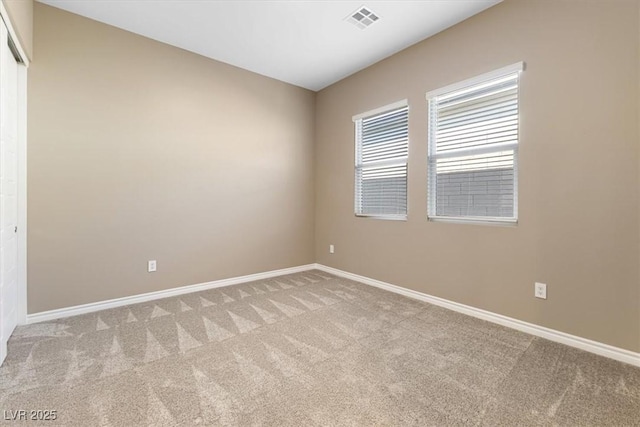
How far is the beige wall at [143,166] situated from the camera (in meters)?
2.58

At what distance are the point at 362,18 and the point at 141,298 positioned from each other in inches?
144

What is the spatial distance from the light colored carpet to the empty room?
2cm

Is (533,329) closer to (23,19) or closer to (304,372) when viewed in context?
(304,372)

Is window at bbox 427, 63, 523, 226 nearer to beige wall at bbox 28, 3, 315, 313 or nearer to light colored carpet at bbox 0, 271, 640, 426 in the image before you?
light colored carpet at bbox 0, 271, 640, 426

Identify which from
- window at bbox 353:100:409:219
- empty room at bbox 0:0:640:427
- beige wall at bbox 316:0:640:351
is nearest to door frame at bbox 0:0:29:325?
empty room at bbox 0:0:640:427

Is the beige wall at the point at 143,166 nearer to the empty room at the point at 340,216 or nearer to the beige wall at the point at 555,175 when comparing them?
the empty room at the point at 340,216

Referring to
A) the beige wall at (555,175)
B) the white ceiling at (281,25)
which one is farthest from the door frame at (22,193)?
the beige wall at (555,175)

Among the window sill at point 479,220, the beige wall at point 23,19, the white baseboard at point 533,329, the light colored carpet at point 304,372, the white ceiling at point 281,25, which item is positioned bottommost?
the light colored carpet at point 304,372

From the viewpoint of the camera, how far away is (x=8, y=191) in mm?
2141

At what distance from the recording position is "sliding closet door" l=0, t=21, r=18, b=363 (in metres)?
1.91

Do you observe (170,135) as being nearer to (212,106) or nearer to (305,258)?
(212,106)

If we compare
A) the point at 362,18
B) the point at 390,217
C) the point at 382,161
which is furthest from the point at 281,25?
the point at 390,217

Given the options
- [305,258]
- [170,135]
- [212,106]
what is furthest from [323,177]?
[170,135]

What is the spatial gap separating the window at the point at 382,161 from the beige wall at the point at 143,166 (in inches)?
44.5
